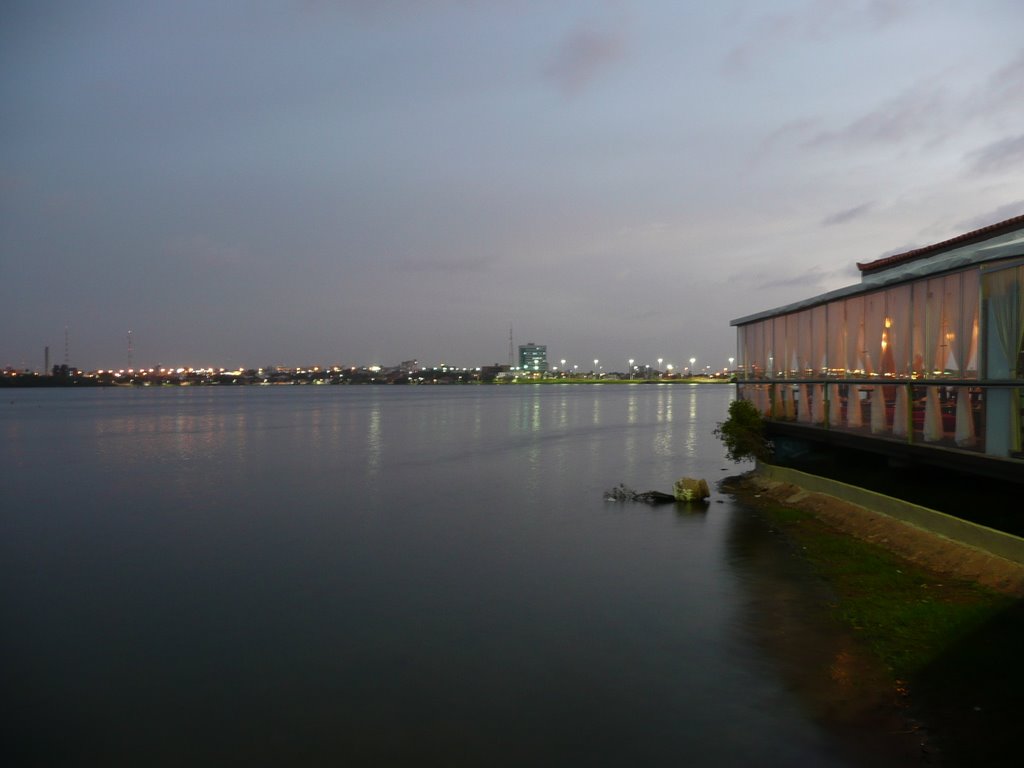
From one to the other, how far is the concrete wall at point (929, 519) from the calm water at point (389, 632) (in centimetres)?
279

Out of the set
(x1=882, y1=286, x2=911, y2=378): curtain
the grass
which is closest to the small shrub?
(x1=882, y1=286, x2=911, y2=378): curtain

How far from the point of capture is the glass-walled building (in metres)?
14.4

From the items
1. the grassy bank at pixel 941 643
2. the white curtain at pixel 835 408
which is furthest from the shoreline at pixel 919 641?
the white curtain at pixel 835 408

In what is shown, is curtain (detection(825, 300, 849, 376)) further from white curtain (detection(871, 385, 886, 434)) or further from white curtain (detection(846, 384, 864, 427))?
white curtain (detection(871, 385, 886, 434))

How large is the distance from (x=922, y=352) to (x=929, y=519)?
3899 millimetres

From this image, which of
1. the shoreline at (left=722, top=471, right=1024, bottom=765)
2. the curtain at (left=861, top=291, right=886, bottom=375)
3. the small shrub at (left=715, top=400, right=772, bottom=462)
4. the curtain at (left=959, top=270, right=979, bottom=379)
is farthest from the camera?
the small shrub at (left=715, top=400, right=772, bottom=462)

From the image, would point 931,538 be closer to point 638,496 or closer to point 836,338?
point 836,338

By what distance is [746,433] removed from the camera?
93.5 feet

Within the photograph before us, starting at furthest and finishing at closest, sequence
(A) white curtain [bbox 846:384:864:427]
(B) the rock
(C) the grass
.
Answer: (B) the rock, (A) white curtain [bbox 846:384:864:427], (C) the grass

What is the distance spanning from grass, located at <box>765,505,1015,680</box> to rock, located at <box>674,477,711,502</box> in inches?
387

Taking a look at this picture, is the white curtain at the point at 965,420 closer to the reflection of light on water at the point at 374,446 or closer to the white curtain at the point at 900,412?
the white curtain at the point at 900,412

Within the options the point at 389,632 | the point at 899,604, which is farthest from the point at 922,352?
the point at 389,632

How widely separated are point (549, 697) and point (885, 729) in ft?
14.6

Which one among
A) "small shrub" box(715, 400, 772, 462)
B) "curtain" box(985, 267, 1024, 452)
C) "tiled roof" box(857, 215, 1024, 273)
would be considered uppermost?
"tiled roof" box(857, 215, 1024, 273)
